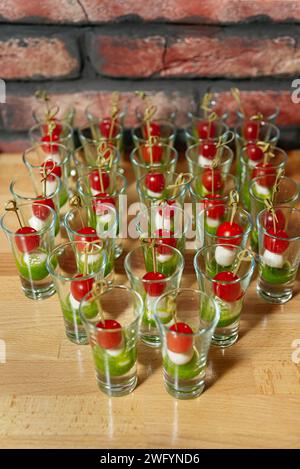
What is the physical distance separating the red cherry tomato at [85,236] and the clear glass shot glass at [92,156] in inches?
6.2

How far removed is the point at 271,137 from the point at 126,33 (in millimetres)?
345

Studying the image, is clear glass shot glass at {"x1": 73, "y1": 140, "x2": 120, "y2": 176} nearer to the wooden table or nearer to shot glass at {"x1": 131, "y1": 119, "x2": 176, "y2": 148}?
shot glass at {"x1": 131, "y1": 119, "x2": 176, "y2": 148}

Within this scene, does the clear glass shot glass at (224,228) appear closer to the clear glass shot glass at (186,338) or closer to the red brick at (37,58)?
the clear glass shot glass at (186,338)

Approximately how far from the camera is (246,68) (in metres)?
1.29

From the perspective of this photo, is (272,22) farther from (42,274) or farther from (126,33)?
(42,274)

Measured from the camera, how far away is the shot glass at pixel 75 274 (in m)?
0.92

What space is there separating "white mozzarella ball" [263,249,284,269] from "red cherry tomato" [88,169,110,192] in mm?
311

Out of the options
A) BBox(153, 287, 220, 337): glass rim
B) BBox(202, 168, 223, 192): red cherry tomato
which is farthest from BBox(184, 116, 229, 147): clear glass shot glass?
BBox(153, 287, 220, 337): glass rim

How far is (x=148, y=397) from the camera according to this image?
88 centimetres

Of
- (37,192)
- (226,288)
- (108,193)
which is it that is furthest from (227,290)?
(37,192)

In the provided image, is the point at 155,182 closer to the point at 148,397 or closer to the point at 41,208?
the point at 41,208

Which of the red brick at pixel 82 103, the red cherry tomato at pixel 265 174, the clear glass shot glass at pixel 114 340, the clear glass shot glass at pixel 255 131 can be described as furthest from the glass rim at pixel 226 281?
the red brick at pixel 82 103

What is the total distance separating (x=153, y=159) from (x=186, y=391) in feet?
1.63

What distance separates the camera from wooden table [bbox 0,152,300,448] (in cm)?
82
